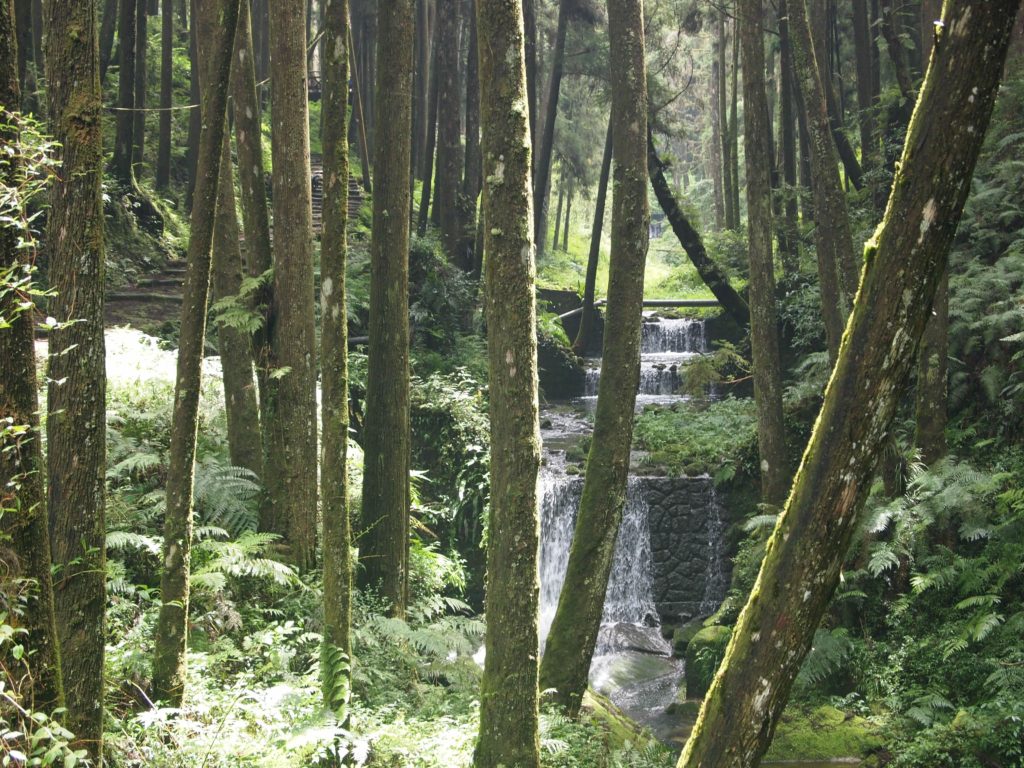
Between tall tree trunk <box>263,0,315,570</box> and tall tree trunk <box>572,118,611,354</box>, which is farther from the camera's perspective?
tall tree trunk <box>572,118,611,354</box>

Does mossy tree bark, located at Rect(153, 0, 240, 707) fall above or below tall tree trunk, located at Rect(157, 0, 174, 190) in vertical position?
below

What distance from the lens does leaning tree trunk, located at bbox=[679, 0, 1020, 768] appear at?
3.25 meters

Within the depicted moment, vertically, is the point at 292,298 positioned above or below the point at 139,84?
below

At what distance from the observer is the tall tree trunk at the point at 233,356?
8359mm

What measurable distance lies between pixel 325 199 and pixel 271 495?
11.7 ft

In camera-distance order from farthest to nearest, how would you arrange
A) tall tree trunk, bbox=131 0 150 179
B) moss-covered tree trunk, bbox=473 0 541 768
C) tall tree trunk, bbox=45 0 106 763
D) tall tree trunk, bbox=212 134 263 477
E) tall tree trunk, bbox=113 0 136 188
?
tall tree trunk, bbox=131 0 150 179 → tall tree trunk, bbox=113 0 136 188 → tall tree trunk, bbox=212 134 263 477 → moss-covered tree trunk, bbox=473 0 541 768 → tall tree trunk, bbox=45 0 106 763

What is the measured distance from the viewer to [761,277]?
10688mm

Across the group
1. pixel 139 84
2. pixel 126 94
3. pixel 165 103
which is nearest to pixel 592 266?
pixel 165 103

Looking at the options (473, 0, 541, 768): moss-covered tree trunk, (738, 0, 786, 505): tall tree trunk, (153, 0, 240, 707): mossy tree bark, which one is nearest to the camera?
(473, 0, 541, 768): moss-covered tree trunk

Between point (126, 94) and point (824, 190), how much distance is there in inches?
570

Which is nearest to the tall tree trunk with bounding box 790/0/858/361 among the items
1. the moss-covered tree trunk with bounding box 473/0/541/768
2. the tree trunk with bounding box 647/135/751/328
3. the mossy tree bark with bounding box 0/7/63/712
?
the tree trunk with bounding box 647/135/751/328

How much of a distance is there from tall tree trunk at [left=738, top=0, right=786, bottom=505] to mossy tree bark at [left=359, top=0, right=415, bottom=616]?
15.3 ft

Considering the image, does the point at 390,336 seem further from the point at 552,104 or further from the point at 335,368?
the point at 552,104

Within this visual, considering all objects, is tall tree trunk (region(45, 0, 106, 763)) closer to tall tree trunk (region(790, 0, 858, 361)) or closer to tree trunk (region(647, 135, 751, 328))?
tall tree trunk (region(790, 0, 858, 361))
